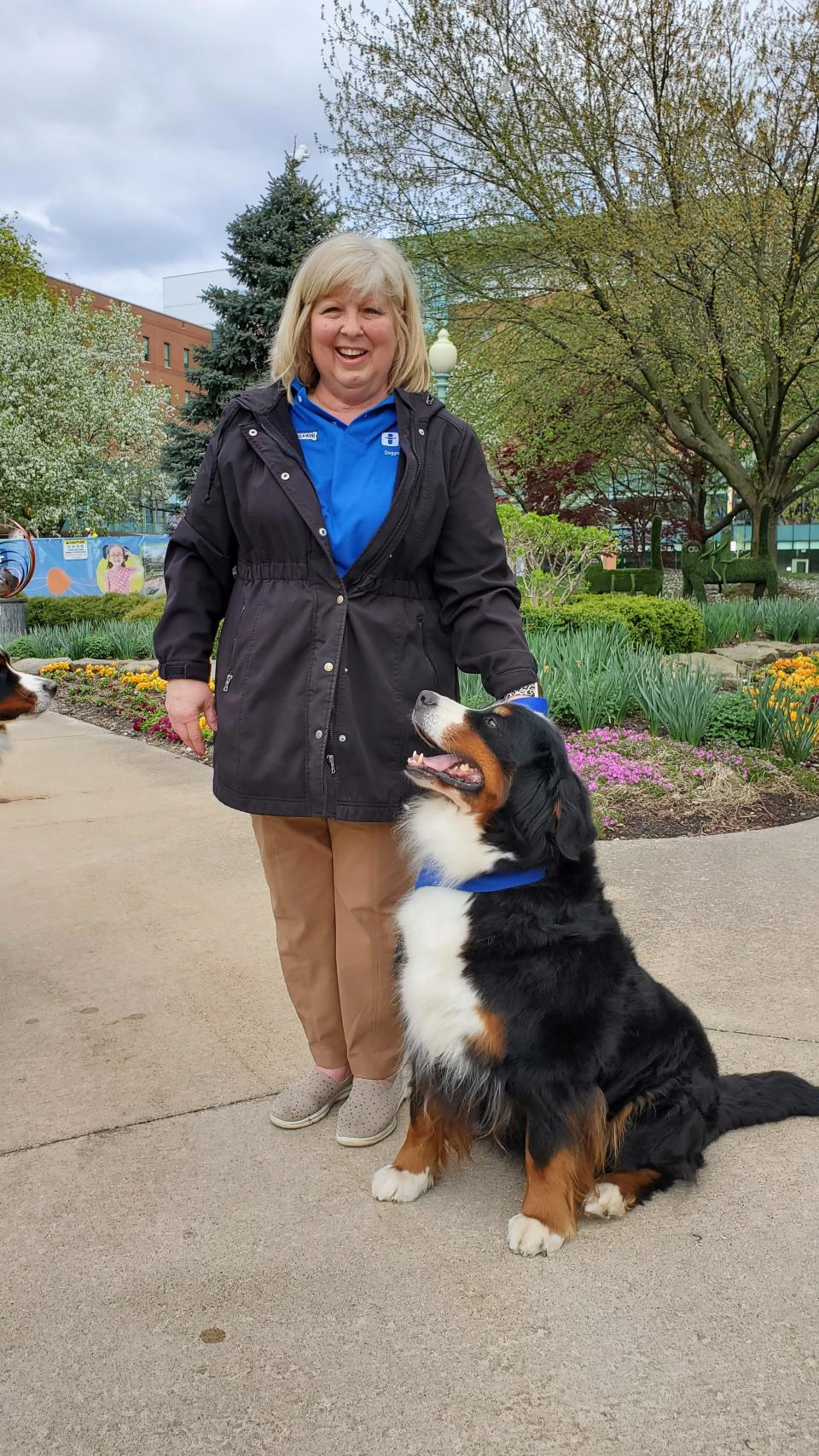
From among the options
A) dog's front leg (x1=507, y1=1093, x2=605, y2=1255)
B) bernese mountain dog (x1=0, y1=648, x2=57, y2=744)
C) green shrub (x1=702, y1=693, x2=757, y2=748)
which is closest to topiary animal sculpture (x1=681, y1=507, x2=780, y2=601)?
green shrub (x1=702, y1=693, x2=757, y2=748)

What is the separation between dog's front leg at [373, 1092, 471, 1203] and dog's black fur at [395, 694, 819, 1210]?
43 millimetres

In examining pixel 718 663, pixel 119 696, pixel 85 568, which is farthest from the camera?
pixel 85 568

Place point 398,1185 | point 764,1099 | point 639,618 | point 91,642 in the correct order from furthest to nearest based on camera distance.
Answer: point 91,642 → point 639,618 → point 764,1099 → point 398,1185

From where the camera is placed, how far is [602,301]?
16.2 metres

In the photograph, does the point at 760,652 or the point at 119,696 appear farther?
the point at 760,652

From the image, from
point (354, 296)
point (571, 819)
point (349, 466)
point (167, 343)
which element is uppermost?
point (167, 343)

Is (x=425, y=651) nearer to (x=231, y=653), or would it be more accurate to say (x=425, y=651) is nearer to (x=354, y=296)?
(x=231, y=653)

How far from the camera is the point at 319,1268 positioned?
215 cm

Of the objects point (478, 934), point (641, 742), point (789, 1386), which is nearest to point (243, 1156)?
point (478, 934)

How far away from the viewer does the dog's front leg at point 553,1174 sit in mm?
2188

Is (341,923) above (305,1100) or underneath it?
above

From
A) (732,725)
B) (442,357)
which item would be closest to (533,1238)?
(732,725)

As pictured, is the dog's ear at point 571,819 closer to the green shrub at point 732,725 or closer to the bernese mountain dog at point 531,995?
the bernese mountain dog at point 531,995

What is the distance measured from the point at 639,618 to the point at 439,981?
817 cm
